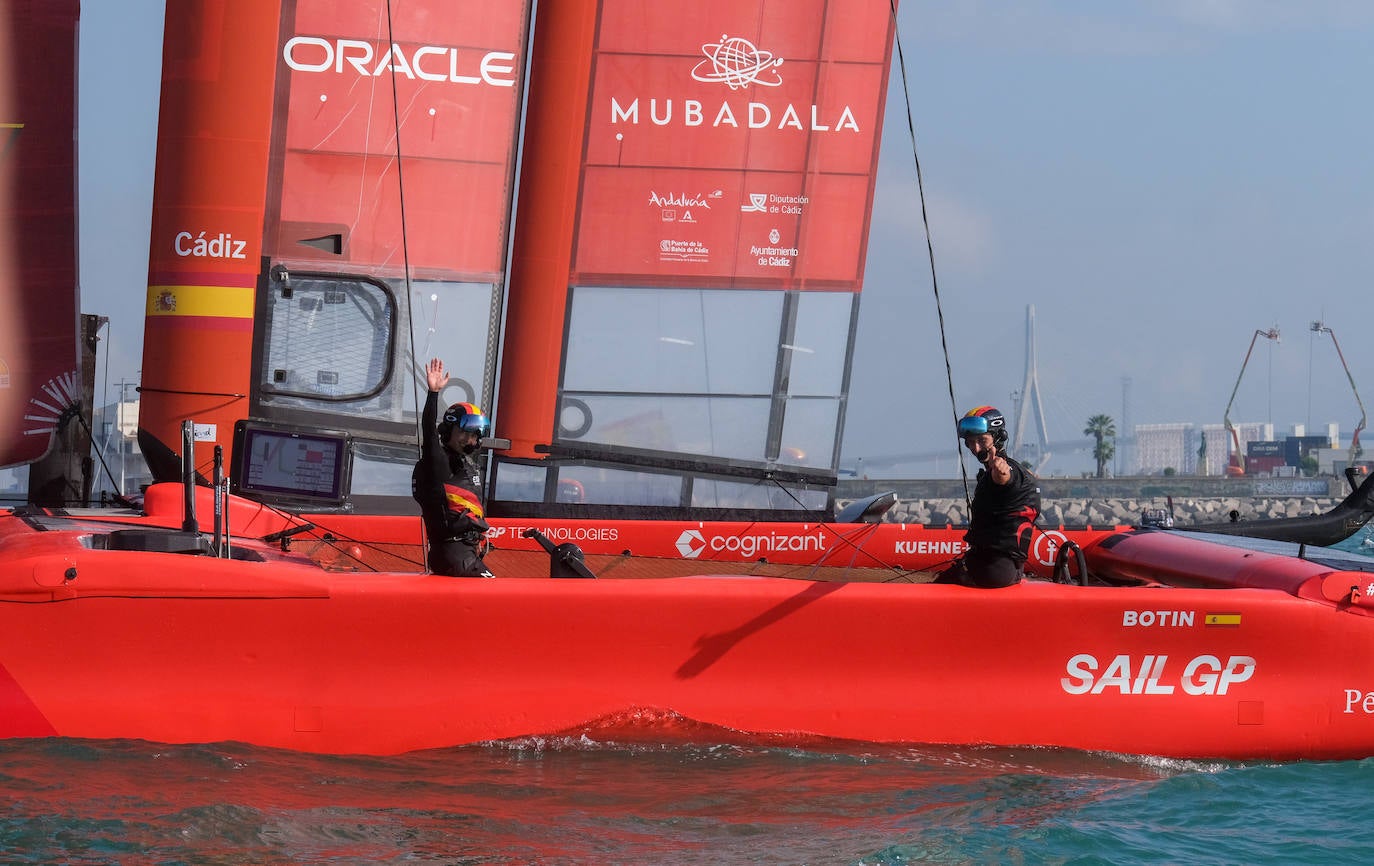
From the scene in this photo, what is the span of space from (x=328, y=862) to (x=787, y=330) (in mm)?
5761

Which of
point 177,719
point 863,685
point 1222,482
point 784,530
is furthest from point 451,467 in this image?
point 1222,482

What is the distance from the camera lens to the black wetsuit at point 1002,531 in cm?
551

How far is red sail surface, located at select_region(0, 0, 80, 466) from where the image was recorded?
26.5 feet

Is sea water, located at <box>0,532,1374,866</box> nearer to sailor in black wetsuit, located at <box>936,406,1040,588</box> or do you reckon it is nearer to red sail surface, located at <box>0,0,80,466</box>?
sailor in black wetsuit, located at <box>936,406,1040,588</box>

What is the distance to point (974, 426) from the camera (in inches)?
209

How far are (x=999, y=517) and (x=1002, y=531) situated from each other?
0.18 feet

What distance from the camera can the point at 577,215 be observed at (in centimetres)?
902

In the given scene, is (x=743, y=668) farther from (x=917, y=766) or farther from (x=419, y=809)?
(x=419, y=809)

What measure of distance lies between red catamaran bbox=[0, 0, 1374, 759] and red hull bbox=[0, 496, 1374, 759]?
0.01m

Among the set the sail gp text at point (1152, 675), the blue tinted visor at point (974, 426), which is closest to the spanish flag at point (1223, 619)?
the sail gp text at point (1152, 675)

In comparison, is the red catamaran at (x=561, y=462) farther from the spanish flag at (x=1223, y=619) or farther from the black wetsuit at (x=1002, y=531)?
the black wetsuit at (x=1002, y=531)

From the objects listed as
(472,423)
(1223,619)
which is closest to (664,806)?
(472,423)

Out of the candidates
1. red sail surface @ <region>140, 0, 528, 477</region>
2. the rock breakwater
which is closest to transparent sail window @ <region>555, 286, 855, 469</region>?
red sail surface @ <region>140, 0, 528, 477</region>

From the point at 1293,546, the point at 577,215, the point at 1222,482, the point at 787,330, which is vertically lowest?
the point at 1222,482
